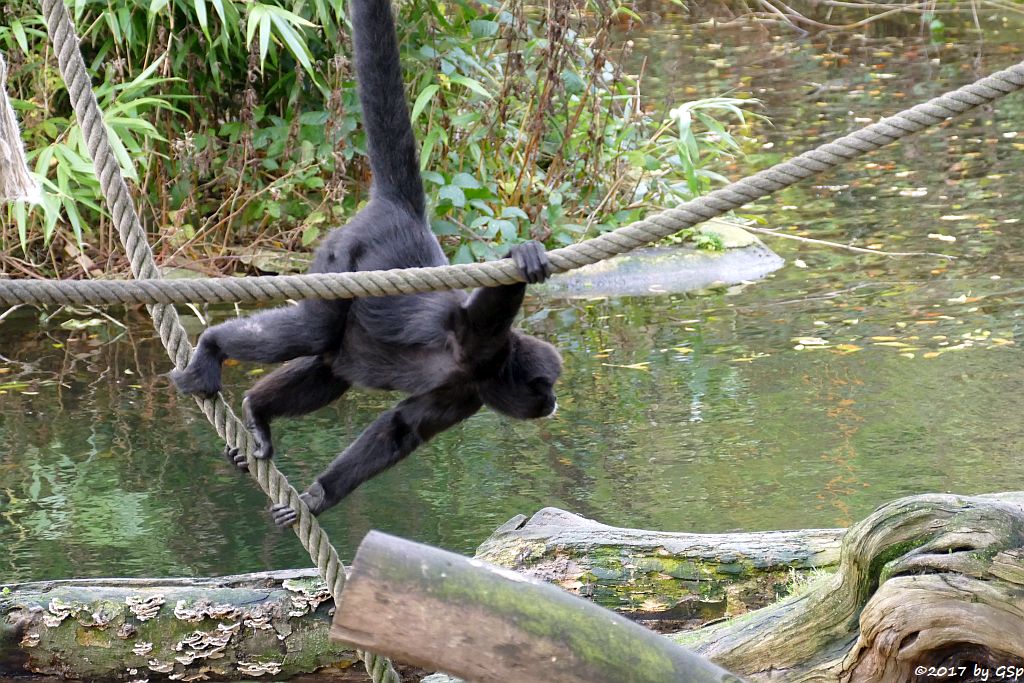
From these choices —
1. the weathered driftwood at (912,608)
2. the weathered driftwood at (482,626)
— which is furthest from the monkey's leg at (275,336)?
the weathered driftwood at (482,626)

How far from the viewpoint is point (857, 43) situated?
14.4 metres

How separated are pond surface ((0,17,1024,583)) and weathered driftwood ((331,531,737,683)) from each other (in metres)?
2.70

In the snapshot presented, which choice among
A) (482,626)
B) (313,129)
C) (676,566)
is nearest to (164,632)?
(676,566)

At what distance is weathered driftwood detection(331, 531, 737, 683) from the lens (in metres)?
1.80

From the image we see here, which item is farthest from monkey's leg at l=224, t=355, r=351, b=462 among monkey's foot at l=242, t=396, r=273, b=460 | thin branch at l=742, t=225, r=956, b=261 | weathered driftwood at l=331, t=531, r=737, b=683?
thin branch at l=742, t=225, r=956, b=261

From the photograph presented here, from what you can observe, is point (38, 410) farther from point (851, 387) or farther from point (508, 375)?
point (851, 387)

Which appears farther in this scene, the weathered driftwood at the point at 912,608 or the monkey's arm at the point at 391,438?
the monkey's arm at the point at 391,438

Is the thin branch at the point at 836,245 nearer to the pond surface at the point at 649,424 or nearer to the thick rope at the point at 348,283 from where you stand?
the pond surface at the point at 649,424

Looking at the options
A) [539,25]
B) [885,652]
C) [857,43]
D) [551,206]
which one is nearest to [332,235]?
[885,652]

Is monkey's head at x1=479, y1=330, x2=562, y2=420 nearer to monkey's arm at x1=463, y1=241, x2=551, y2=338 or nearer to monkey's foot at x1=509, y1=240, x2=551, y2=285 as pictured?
monkey's arm at x1=463, y1=241, x2=551, y2=338

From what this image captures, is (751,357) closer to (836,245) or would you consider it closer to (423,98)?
(836,245)

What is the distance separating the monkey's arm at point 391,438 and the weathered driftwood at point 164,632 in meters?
0.26

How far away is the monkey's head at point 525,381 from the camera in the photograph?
139 inches

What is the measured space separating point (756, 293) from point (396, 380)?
4.11 metres
